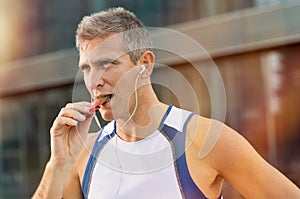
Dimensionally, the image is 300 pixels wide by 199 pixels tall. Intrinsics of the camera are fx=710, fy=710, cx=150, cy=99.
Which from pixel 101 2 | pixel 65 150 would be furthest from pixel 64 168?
pixel 101 2

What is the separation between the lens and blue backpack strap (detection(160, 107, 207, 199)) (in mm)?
2354

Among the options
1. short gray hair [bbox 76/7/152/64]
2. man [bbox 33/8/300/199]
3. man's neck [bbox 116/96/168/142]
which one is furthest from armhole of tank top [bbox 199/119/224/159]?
short gray hair [bbox 76/7/152/64]

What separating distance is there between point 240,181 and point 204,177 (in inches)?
4.7

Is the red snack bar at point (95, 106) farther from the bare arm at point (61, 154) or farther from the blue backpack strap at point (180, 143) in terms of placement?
the blue backpack strap at point (180, 143)

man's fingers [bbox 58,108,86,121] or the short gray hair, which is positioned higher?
the short gray hair

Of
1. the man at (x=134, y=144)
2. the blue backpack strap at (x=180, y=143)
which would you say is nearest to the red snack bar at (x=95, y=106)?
the man at (x=134, y=144)

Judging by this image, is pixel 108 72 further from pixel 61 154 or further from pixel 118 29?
pixel 61 154

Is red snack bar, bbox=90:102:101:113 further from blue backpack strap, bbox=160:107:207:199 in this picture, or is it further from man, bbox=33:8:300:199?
blue backpack strap, bbox=160:107:207:199

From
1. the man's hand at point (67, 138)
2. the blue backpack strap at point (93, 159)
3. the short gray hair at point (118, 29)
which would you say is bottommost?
the blue backpack strap at point (93, 159)

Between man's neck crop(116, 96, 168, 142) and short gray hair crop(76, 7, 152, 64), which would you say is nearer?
short gray hair crop(76, 7, 152, 64)

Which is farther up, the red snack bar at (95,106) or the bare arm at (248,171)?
the red snack bar at (95,106)

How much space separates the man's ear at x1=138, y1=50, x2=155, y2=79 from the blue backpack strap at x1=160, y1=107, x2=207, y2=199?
16 centimetres

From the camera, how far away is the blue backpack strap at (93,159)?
2559mm

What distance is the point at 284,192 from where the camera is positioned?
2301 millimetres
